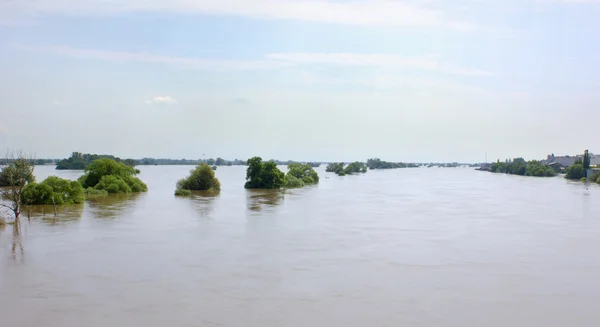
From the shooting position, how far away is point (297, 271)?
63.1 feet

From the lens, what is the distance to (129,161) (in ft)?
467

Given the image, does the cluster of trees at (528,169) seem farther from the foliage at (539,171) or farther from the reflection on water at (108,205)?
the reflection on water at (108,205)

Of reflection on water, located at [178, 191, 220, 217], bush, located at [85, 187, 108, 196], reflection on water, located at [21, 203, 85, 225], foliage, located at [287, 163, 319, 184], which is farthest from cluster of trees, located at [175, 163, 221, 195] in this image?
foliage, located at [287, 163, 319, 184]

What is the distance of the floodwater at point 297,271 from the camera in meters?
14.4

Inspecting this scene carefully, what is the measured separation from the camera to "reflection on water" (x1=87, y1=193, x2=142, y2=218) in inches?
1438

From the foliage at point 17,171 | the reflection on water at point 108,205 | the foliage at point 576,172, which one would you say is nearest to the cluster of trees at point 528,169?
the foliage at point 576,172

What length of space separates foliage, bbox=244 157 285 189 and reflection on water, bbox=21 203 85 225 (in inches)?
1117

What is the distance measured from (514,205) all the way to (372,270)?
108 ft

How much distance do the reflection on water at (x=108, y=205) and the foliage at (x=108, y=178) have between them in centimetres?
150

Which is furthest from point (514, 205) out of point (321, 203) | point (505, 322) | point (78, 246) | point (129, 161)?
point (129, 161)

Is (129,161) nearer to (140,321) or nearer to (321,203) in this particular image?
(321,203)

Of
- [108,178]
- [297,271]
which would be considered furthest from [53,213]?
[297,271]

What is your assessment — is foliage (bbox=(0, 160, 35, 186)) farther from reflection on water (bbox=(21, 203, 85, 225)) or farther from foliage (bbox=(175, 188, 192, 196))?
foliage (bbox=(175, 188, 192, 196))

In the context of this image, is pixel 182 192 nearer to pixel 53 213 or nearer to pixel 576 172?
pixel 53 213
